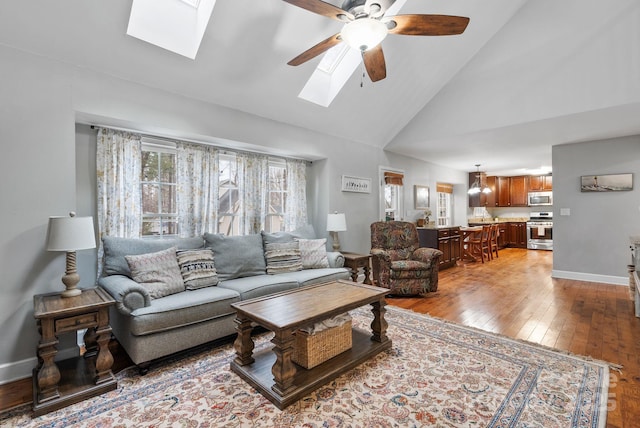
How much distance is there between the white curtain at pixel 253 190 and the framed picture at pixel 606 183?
5.26 m

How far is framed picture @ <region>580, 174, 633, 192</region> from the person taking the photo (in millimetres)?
4711

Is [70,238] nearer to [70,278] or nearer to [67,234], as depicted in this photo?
[67,234]

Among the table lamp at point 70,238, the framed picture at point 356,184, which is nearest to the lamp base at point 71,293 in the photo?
the table lamp at point 70,238

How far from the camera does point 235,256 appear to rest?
10.7 feet

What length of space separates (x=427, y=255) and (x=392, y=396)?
2.59 meters

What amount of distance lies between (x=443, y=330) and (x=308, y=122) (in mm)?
3007

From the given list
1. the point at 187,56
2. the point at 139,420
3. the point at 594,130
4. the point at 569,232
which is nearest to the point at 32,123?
the point at 187,56

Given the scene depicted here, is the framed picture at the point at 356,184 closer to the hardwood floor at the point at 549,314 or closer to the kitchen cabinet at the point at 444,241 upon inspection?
the kitchen cabinet at the point at 444,241

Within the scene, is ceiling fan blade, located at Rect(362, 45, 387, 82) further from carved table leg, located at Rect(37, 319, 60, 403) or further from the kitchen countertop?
the kitchen countertop

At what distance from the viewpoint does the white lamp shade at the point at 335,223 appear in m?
4.28

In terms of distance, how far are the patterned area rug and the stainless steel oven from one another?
7.49 m

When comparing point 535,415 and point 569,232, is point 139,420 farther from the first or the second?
point 569,232

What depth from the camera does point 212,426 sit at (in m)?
1.68

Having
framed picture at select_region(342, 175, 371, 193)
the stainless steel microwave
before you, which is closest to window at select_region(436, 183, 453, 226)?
the stainless steel microwave
